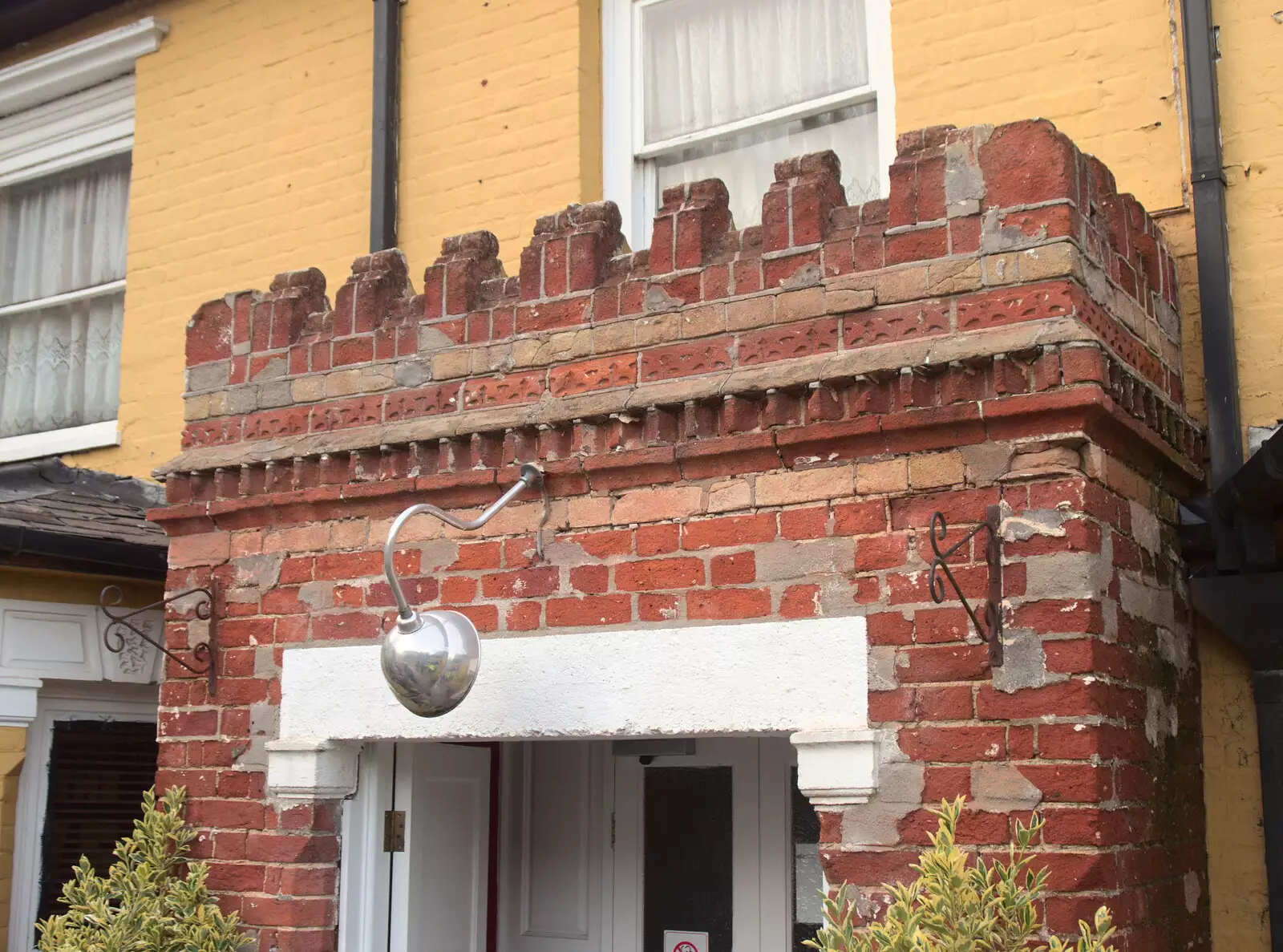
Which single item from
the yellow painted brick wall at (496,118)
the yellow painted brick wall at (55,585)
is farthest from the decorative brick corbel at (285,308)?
the yellow painted brick wall at (55,585)

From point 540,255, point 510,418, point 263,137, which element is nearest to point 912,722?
point 510,418

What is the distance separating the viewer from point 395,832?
500 centimetres

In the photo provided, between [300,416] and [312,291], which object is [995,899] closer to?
[300,416]

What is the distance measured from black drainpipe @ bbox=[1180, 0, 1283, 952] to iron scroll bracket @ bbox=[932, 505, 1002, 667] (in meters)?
0.99

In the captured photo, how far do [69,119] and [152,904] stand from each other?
486 centimetres

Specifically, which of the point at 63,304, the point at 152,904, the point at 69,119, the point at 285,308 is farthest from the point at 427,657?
the point at 69,119

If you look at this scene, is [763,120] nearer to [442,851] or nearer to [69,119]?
[442,851]

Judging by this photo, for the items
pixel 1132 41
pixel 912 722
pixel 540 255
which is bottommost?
pixel 912 722

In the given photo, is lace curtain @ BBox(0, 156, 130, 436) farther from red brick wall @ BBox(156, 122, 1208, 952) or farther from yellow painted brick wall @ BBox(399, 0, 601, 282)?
red brick wall @ BBox(156, 122, 1208, 952)

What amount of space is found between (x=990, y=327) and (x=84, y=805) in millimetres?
4631

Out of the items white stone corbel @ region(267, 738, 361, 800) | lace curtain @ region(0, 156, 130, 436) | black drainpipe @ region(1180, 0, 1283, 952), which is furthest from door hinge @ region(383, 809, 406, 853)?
lace curtain @ region(0, 156, 130, 436)

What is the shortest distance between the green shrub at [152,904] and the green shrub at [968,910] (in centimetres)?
228

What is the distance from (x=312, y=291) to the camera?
5.23 m

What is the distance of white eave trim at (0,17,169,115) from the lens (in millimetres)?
7543
